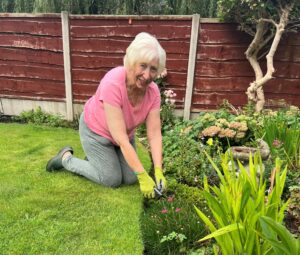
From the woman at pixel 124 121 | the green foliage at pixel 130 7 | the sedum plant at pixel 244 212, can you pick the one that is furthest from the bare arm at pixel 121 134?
the green foliage at pixel 130 7

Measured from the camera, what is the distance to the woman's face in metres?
2.57

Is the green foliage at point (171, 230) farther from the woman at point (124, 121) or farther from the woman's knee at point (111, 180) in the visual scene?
the woman's knee at point (111, 180)

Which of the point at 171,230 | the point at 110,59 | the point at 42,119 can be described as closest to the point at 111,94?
the point at 171,230

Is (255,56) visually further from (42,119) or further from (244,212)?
(244,212)

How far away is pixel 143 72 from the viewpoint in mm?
2607

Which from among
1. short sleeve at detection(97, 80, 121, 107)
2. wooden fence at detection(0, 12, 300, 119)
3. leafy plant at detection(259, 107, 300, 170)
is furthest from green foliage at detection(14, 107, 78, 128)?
leafy plant at detection(259, 107, 300, 170)

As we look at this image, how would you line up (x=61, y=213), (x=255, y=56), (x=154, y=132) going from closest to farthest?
(x=61, y=213)
(x=154, y=132)
(x=255, y=56)

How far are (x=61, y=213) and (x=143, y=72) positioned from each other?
127 centimetres

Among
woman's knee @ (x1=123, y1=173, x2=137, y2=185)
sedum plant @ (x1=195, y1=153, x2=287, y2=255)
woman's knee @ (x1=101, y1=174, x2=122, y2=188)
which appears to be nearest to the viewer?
sedum plant @ (x1=195, y1=153, x2=287, y2=255)

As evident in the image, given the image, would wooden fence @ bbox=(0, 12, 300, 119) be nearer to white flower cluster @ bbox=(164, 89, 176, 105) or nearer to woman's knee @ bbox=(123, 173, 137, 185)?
white flower cluster @ bbox=(164, 89, 176, 105)

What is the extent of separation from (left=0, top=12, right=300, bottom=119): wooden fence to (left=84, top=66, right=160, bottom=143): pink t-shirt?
8.24 ft

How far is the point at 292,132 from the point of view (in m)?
3.34

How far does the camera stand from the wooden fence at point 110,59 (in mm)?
5262

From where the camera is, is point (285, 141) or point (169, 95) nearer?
point (285, 141)
